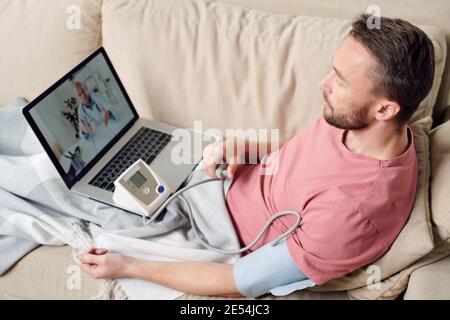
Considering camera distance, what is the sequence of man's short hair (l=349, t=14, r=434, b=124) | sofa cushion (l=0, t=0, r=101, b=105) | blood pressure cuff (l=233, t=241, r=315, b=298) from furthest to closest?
sofa cushion (l=0, t=0, r=101, b=105)
blood pressure cuff (l=233, t=241, r=315, b=298)
man's short hair (l=349, t=14, r=434, b=124)

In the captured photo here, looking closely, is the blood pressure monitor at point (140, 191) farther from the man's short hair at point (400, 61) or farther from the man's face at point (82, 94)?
the man's short hair at point (400, 61)

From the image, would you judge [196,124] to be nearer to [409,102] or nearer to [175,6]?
[175,6]

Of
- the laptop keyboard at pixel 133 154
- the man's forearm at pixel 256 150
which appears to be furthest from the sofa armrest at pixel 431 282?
the laptop keyboard at pixel 133 154

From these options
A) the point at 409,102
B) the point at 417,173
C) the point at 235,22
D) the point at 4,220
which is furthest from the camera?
the point at 235,22

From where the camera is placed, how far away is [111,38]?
1.32 metres

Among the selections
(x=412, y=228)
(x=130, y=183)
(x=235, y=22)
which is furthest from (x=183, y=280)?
(x=235, y=22)

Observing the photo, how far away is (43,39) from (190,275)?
33.6 inches

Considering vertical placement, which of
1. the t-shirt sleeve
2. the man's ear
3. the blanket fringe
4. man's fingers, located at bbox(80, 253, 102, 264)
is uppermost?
the man's ear

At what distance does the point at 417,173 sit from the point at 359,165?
6.8 inches

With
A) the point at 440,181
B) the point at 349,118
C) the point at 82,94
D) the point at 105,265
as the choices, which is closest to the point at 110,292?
the point at 105,265

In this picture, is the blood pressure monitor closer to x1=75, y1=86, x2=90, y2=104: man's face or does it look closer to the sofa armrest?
x1=75, y1=86, x2=90, y2=104: man's face

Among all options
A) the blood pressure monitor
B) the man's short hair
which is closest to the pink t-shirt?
the man's short hair

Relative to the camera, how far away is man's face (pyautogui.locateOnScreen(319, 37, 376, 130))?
88 centimetres

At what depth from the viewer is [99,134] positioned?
4.03 ft
